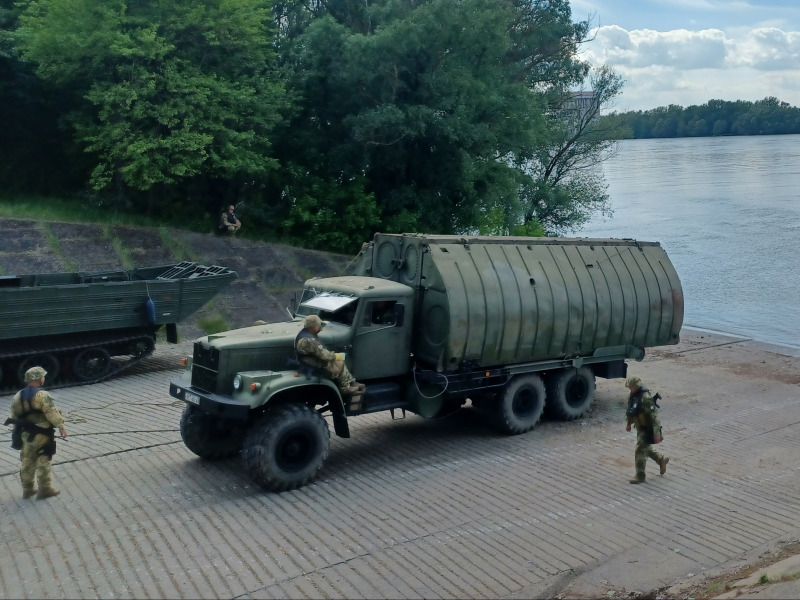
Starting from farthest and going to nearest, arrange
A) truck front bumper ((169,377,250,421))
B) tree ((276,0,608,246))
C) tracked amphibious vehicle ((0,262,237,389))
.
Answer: tree ((276,0,608,246))
tracked amphibious vehicle ((0,262,237,389))
truck front bumper ((169,377,250,421))

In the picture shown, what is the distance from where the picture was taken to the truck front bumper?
979cm

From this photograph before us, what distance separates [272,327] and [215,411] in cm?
176

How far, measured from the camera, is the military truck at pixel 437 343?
404 inches

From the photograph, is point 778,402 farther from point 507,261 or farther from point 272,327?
point 272,327

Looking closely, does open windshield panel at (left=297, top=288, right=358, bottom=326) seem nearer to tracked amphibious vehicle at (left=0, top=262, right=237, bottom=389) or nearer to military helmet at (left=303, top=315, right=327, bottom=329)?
military helmet at (left=303, top=315, right=327, bottom=329)

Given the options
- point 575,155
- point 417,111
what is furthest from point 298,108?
point 575,155

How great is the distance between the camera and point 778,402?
15039mm

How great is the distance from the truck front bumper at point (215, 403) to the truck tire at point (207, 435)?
32 cm

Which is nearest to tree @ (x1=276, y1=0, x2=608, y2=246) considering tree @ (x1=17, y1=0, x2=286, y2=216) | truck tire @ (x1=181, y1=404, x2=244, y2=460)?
tree @ (x1=17, y1=0, x2=286, y2=216)

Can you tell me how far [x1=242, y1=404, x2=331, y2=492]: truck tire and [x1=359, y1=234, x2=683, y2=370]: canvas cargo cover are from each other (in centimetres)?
227

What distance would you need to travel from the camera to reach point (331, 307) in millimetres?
11406

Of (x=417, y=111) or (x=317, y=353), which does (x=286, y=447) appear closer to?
(x=317, y=353)


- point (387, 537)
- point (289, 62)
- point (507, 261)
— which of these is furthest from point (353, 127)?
point (387, 537)

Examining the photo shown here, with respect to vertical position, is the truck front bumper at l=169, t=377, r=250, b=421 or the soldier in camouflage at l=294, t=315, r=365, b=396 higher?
the soldier in camouflage at l=294, t=315, r=365, b=396
